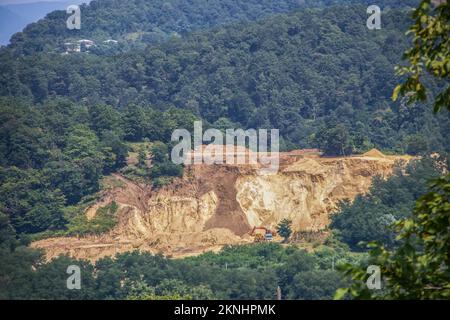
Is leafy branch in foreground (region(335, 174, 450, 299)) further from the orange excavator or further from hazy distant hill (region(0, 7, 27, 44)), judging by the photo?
hazy distant hill (region(0, 7, 27, 44))

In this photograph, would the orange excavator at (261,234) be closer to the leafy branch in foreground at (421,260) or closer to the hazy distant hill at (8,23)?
the leafy branch in foreground at (421,260)

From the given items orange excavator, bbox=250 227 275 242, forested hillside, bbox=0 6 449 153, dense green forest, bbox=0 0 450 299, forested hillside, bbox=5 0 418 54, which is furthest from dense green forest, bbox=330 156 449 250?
forested hillside, bbox=5 0 418 54

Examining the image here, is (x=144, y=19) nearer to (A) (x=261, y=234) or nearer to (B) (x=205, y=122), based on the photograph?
(B) (x=205, y=122)

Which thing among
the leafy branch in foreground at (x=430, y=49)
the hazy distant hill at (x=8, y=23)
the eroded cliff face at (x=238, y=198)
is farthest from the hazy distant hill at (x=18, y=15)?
the leafy branch in foreground at (x=430, y=49)

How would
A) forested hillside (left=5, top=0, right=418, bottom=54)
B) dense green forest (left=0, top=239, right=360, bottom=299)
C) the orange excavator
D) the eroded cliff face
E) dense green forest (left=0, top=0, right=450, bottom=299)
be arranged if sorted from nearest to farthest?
dense green forest (left=0, top=239, right=360, bottom=299)
dense green forest (left=0, top=0, right=450, bottom=299)
the orange excavator
the eroded cliff face
forested hillside (left=5, top=0, right=418, bottom=54)
